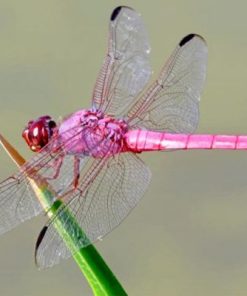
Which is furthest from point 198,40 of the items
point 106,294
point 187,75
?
point 106,294

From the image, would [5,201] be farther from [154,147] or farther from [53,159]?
[154,147]

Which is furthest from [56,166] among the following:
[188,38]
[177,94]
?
[188,38]

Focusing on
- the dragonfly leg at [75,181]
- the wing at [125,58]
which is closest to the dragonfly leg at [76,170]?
the dragonfly leg at [75,181]

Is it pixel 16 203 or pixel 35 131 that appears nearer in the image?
pixel 16 203

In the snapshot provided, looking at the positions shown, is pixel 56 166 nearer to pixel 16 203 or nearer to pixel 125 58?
pixel 16 203

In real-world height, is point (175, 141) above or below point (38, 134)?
below

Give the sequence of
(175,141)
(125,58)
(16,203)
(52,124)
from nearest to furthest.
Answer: (16,203) → (175,141) → (52,124) → (125,58)

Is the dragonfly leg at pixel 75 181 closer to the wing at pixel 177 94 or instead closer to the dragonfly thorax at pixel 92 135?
the dragonfly thorax at pixel 92 135
